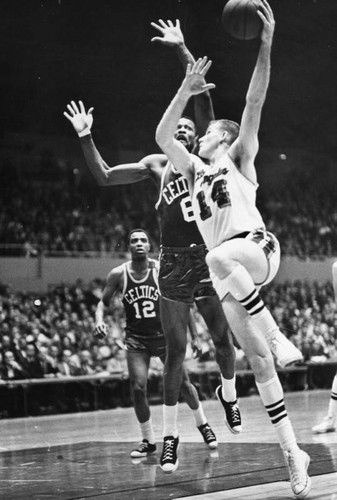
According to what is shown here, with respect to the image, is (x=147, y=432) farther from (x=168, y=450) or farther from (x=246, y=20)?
(x=246, y=20)

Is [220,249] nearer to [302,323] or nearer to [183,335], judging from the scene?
[183,335]

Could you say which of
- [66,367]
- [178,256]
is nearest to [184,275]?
[178,256]

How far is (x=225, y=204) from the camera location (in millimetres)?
4828

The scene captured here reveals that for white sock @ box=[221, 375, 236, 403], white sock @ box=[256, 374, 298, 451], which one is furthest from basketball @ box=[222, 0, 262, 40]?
white sock @ box=[221, 375, 236, 403]

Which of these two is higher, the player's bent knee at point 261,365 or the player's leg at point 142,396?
the player's bent knee at point 261,365

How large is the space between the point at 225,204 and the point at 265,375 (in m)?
1.03

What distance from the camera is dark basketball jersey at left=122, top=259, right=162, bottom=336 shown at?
7137mm

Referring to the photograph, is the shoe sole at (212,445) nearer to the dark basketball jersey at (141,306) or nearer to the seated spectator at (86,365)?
the dark basketball jersey at (141,306)

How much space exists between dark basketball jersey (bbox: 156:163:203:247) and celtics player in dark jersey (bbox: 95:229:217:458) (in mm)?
1278

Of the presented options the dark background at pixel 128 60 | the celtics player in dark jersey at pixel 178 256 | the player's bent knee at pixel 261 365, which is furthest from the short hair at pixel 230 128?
the dark background at pixel 128 60

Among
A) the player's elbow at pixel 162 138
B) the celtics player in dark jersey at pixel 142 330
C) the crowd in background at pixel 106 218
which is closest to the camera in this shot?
the player's elbow at pixel 162 138

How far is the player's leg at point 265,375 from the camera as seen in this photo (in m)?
4.39

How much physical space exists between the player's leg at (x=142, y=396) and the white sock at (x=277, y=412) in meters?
2.09

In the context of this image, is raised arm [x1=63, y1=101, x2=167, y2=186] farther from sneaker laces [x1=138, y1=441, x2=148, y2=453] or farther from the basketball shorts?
sneaker laces [x1=138, y1=441, x2=148, y2=453]
